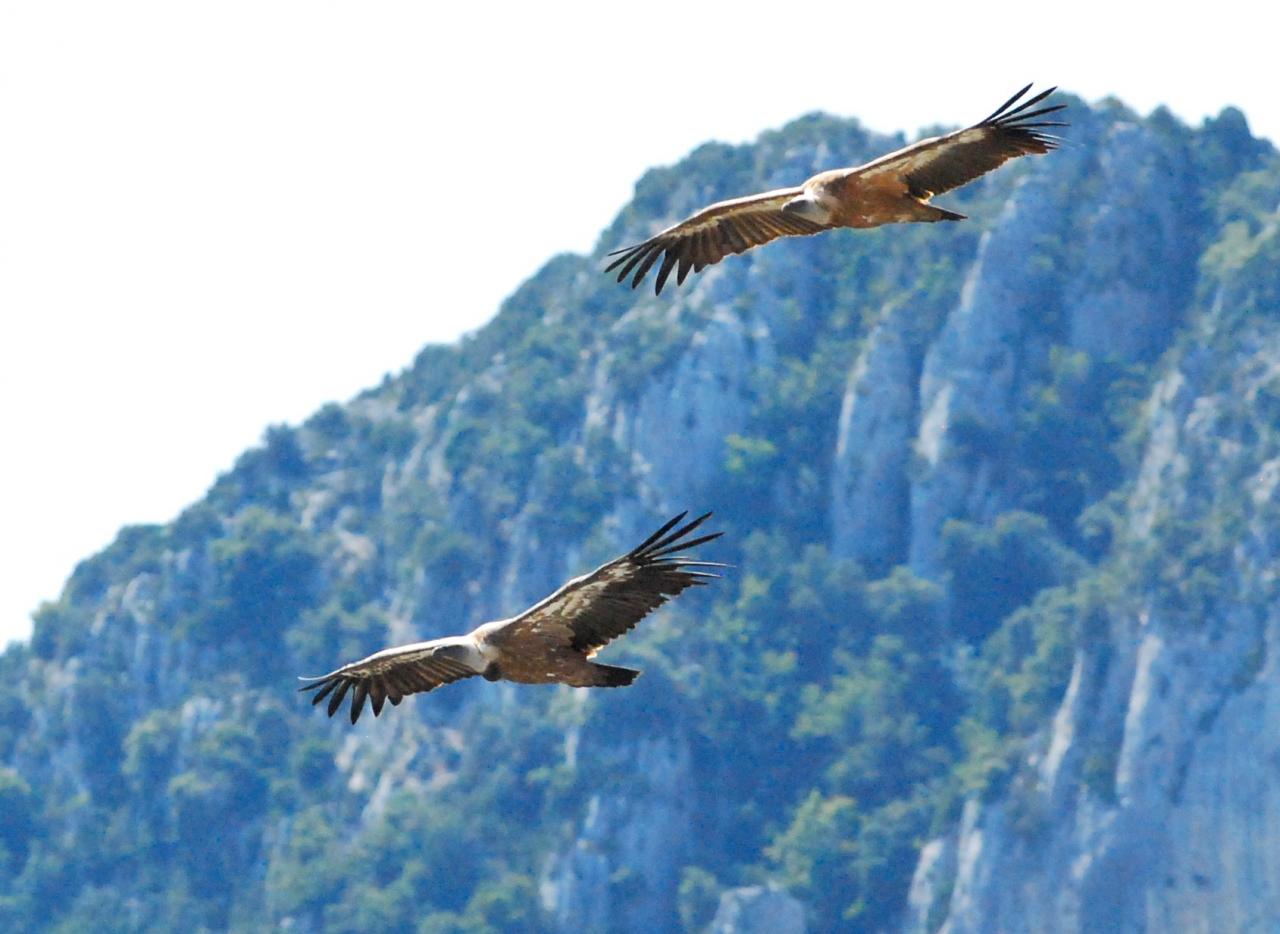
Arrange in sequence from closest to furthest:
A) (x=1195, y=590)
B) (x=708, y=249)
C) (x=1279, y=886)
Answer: (x=708, y=249) → (x=1279, y=886) → (x=1195, y=590)

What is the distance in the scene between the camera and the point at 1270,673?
173 m

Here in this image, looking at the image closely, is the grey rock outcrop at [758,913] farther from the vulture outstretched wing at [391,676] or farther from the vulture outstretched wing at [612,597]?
the vulture outstretched wing at [612,597]

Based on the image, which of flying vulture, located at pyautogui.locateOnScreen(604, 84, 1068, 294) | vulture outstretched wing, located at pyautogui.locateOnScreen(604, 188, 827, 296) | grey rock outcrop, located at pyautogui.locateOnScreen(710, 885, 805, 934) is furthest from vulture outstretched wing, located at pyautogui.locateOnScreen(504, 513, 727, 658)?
grey rock outcrop, located at pyautogui.locateOnScreen(710, 885, 805, 934)

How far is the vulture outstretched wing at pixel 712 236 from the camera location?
34375mm

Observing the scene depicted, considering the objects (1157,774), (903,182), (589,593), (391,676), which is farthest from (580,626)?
(1157,774)

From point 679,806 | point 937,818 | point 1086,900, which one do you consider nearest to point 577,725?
point 679,806

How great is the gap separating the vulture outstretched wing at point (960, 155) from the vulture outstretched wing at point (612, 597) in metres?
4.66

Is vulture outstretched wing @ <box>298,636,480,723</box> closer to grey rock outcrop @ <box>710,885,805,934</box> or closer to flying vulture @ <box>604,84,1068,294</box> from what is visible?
flying vulture @ <box>604,84,1068,294</box>

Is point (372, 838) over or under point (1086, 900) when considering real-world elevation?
over

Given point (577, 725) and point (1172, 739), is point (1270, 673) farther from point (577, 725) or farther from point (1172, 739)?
point (577, 725)

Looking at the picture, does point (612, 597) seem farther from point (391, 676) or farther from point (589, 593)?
point (391, 676)

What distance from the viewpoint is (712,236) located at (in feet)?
115

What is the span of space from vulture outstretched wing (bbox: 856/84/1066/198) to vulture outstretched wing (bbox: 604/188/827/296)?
196 centimetres

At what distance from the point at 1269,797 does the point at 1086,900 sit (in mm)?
12780
